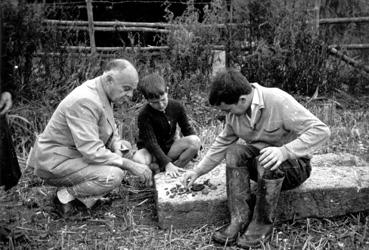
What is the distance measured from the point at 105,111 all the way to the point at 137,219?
33.7 inches

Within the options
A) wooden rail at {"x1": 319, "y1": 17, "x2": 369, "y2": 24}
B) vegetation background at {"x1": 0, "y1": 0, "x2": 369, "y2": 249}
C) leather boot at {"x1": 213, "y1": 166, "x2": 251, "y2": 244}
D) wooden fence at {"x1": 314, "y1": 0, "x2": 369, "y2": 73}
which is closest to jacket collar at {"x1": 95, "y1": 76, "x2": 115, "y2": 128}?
vegetation background at {"x1": 0, "y1": 0, "x2": 369, "y2": 249}

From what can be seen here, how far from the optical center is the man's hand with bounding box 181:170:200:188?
3625mm

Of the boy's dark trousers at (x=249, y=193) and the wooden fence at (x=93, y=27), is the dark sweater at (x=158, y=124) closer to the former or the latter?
the boy's dark trousers at (x=249, y=193)

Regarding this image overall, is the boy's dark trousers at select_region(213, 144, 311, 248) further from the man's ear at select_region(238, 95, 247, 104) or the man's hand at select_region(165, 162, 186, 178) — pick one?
the man's hand at select_region(165, 162, 186, 178)

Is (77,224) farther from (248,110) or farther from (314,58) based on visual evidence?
(314,58)

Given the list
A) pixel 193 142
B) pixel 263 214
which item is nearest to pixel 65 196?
→ pixel 193 142

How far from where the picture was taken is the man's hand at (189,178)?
3.62 meters

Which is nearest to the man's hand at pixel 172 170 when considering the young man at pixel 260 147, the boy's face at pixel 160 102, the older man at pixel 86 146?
the older man at pixel 86 146

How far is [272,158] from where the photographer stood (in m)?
3.07

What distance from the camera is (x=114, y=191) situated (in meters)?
4.14

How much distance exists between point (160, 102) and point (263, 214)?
4.22 feet

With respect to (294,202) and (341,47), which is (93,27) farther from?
(294,202)

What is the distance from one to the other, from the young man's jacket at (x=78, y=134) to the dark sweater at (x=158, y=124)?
373mm

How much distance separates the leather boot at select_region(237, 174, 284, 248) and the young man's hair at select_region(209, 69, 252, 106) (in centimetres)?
56
